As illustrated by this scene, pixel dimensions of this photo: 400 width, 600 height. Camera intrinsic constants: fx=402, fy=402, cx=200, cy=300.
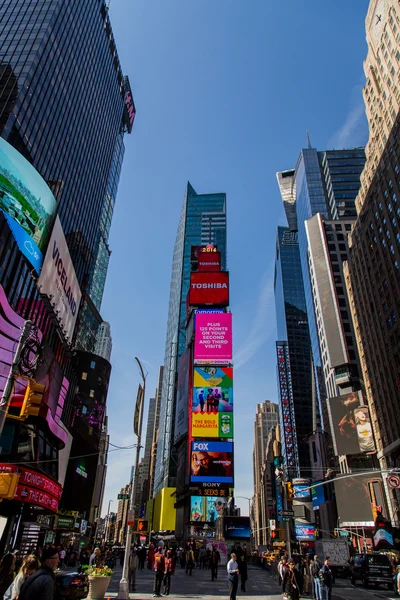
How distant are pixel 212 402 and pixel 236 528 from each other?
23082mm

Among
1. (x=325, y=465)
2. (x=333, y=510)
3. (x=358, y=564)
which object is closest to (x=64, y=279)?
(x=358, y=564)

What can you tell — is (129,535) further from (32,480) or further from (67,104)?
(67,104)

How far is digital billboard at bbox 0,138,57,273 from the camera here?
38.2 m

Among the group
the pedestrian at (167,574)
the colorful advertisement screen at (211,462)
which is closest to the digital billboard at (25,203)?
the pedestrian at (167,574)

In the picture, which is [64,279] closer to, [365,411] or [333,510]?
[365,411]

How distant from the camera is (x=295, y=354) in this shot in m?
165

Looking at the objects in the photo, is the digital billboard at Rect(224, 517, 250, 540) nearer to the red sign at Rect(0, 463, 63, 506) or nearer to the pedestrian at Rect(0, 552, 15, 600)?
the red sign at Rect(0, 463, 63, 506)

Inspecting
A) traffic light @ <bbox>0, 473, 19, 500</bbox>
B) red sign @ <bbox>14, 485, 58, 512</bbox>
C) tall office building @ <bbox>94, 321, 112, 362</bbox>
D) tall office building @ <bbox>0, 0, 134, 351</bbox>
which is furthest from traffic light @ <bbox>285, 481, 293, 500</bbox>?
tall office building @ <bbox>94, 321, 112, 362</bbox>

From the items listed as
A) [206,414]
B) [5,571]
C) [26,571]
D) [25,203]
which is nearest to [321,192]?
[206,414]

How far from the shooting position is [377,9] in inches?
3095

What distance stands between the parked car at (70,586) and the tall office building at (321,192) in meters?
107

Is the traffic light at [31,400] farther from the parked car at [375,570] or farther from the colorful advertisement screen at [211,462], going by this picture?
the colorful advertisement screen at [211,462]

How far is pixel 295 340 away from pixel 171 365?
57604 mm

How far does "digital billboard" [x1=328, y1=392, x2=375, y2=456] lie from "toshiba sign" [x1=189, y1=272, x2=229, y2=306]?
33.7 meters
